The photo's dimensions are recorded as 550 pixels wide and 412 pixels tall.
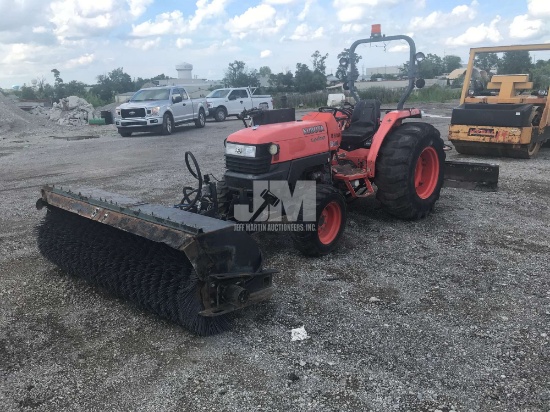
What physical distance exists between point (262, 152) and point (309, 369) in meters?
2.12

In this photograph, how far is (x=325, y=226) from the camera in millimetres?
5062

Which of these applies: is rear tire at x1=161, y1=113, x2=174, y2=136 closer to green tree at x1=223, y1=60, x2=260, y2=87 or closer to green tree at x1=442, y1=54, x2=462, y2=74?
green tree at x1=223, y1=60, x2=260, y2=87

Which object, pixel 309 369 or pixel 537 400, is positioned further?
→ pixel 309 369

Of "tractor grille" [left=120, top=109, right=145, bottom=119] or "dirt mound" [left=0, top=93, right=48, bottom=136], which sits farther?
"dirt mound" [left=0, top=93, right=48, bottom=136]

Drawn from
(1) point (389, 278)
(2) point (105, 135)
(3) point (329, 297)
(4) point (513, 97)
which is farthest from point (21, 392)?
(2) point (105, 135)

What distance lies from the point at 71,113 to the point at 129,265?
24657 millimetres

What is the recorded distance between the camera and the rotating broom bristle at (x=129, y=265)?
3.57 metres

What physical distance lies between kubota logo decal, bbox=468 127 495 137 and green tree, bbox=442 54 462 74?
213 ft

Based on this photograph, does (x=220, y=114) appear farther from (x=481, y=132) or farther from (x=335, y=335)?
(x=335, y=335)

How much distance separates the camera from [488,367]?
315cm

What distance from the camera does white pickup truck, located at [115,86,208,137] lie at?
16531 millimetres

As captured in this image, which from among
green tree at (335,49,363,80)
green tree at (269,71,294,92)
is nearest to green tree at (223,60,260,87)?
green tree at (269,71,294,92)

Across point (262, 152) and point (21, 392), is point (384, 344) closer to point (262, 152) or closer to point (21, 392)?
point (262, 152)

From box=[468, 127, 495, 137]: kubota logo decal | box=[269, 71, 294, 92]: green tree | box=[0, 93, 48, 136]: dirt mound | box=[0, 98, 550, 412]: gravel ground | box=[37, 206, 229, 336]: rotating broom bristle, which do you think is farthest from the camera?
box=[269, 71, 294, 92]: green tree
